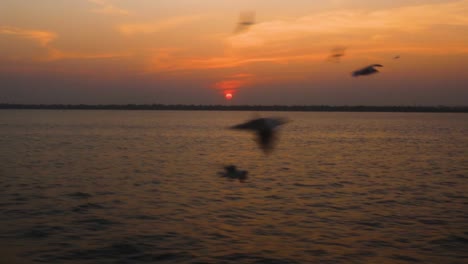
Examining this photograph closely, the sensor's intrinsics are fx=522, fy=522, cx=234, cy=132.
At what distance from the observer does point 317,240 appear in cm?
1520

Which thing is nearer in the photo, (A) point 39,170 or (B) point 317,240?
(B) point 317,240

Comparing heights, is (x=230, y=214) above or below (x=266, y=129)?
below

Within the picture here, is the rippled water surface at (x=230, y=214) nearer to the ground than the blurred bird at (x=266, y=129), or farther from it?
nearer to the ground

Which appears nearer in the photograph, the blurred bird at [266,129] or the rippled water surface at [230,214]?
the blurred bird at [266,129]

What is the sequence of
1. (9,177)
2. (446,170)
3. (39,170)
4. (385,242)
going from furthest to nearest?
(446,170), (39,170), (9,177), (385,242)

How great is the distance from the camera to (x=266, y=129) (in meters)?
8.07

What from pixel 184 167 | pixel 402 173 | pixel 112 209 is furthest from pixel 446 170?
pixel 112 209

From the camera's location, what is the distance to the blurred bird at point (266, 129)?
794cm

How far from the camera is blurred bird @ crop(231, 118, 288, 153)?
7938 mm

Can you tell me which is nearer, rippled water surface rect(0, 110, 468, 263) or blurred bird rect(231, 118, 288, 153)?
blurred bird rect(231, 118, 288, 153)

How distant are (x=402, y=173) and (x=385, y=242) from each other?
58.1 ft

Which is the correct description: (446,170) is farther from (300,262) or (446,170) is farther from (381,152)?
(300,262)

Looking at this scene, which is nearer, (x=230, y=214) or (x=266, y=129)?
(x=266, y=129)

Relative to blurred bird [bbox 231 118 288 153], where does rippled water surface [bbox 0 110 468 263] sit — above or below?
below
